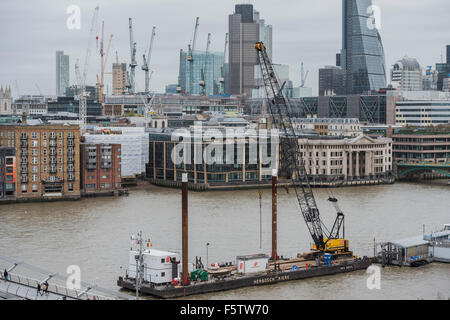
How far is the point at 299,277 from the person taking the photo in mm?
19781

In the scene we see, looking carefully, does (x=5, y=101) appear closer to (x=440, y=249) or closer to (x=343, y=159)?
(x=343, y=159)

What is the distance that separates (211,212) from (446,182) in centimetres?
1850

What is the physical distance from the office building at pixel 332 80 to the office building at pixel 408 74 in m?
6.89

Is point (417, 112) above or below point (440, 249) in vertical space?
above

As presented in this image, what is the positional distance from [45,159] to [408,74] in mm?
85766

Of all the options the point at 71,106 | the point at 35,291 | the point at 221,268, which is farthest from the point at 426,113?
the point at 35,291

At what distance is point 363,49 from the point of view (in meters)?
96.1

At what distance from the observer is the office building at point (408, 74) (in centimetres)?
11394

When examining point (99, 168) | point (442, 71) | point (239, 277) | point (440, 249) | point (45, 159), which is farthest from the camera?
point (442, 71)

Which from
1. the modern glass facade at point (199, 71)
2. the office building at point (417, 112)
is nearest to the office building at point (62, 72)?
the modern glass facade at point (199, 71)

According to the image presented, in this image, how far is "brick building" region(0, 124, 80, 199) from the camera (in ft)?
118

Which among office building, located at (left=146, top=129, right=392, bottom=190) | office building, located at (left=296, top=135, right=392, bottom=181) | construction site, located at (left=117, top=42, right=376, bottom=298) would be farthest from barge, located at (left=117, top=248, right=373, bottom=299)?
office building, located at (left=296, top=135, right=392, bottom=181)

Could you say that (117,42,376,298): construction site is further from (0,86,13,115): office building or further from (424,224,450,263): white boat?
(0,86,13,115): office building
